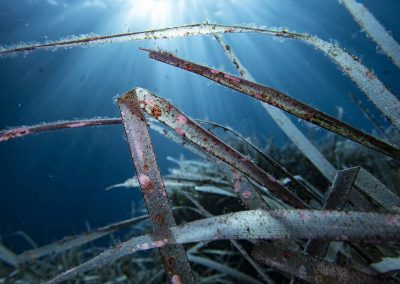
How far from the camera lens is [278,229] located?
55 centimetres

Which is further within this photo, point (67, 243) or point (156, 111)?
point (67, 243)

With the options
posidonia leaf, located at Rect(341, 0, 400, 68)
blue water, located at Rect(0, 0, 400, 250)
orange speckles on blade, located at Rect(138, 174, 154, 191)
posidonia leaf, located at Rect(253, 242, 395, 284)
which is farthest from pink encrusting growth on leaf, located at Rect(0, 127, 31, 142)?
blue water, located at Rect(0, 0, 400, 250)

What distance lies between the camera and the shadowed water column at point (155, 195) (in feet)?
2.13

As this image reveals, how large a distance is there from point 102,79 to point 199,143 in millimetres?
33805

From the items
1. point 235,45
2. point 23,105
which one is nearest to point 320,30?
point 235,45

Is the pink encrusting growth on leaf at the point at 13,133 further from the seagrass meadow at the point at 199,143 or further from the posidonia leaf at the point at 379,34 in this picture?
the posidonia leaf at the point at 379,34

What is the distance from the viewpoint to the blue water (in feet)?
77.0

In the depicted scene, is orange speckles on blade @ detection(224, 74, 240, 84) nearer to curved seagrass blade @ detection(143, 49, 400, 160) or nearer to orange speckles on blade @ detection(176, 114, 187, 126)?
curved seagrass blade @ detection(143, 49, 400, 160)

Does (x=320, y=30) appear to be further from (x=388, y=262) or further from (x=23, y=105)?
(x=388, y=262)

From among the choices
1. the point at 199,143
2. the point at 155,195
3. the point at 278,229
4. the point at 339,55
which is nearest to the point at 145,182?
the point at 155,195

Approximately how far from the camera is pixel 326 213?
50cm

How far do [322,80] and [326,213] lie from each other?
137ft

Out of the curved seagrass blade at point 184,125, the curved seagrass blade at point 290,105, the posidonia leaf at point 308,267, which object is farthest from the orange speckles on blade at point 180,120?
the posidonia leaf at point 308,267

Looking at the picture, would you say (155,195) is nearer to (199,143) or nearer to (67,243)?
(199,143)
